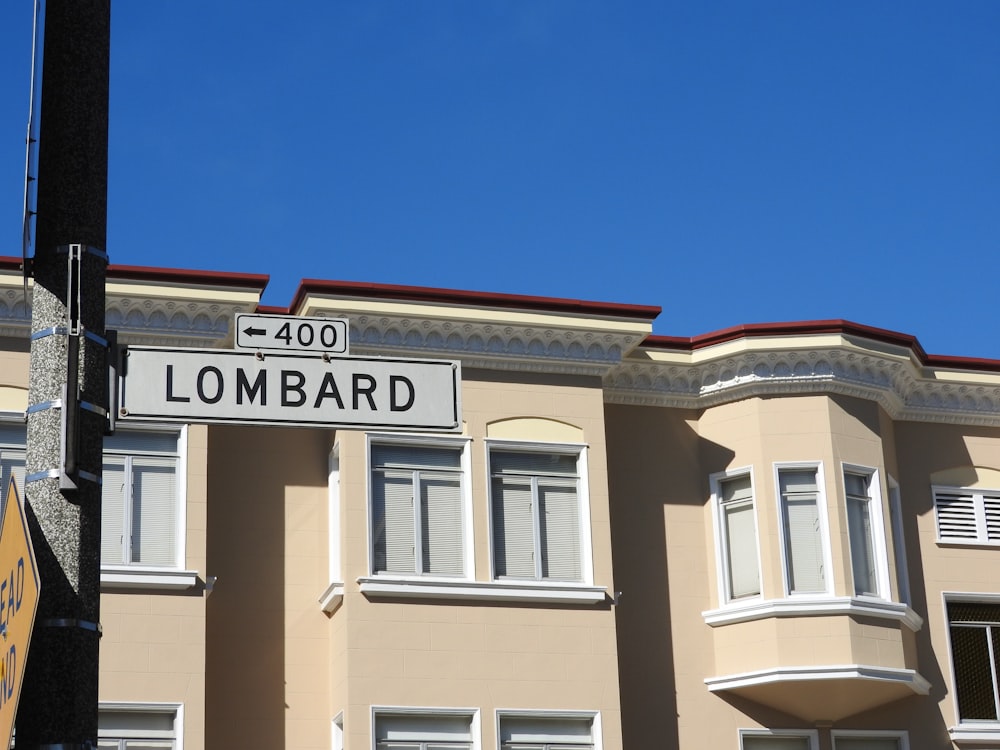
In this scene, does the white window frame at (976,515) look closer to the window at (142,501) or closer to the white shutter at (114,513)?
the window at (142,501)

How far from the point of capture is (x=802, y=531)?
19.8 m

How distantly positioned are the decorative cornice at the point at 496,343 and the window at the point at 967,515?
536 centimetres

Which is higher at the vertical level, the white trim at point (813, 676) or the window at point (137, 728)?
the white trim at point (813, 676)

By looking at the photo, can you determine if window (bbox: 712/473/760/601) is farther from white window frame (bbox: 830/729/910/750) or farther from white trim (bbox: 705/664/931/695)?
white window frame (bbox: 830/729/910/750)

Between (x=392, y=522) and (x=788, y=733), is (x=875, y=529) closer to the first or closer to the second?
(x=788, y=733)

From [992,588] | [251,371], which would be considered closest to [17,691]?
[251,371]

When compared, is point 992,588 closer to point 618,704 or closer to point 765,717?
point 765,717

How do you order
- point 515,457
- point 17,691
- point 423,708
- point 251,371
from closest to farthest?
point 17,691
point 251,371
point 423,708
point 515,457

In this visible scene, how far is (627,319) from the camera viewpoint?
64.3 ft

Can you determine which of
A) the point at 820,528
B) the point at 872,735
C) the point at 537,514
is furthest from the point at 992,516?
the point at 537,514

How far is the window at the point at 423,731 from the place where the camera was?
57.3ft

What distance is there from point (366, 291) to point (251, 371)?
12092 mm

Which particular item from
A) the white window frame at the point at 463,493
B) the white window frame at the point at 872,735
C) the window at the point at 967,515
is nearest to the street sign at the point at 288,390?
the white window frame at the point at 463,493

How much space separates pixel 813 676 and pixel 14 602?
15.3 metres
